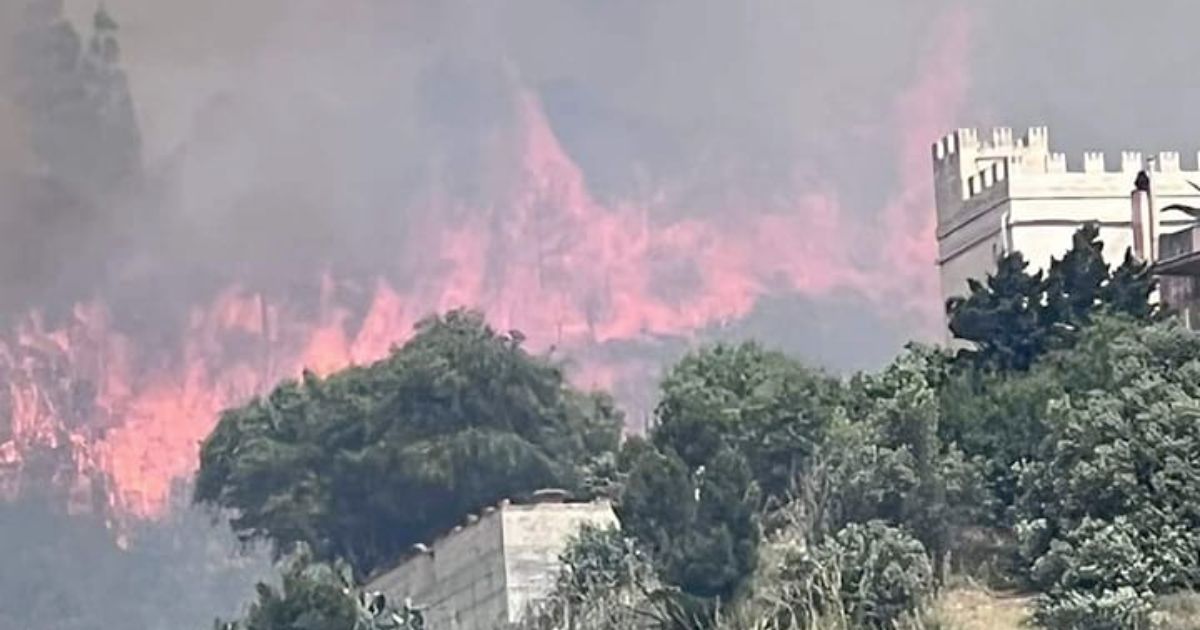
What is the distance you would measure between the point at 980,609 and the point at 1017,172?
24.5 metres

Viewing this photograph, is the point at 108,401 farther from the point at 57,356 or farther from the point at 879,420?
the point at 879,420

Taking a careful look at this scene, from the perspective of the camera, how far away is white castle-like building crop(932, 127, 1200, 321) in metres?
71.7

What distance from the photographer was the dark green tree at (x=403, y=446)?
71.5 metres

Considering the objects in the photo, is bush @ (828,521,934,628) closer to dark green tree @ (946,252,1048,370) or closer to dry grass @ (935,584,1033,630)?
dry grass @ (935,584,1033,630)

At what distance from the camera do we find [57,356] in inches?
3903

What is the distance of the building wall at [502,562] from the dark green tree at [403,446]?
5.64 metres

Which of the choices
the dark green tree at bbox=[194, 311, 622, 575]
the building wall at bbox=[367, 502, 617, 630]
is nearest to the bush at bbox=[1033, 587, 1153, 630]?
the building wall at bbox=[367, 502, 617, 630]

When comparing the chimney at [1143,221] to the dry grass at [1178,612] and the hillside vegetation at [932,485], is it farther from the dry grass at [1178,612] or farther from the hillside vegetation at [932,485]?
the dry grass at [1178,612]

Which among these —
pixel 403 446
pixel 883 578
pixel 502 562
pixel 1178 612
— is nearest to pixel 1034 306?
pixel 883 578

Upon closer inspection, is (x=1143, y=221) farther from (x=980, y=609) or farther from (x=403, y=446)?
(x=980, y=609)

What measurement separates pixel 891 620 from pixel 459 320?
27627 millimetres

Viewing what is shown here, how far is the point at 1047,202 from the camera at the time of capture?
2886 inches

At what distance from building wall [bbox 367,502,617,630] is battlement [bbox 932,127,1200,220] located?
53.2ft

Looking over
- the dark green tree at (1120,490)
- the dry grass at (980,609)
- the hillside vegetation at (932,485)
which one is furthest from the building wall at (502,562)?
the dark green tree at (1120,490)
